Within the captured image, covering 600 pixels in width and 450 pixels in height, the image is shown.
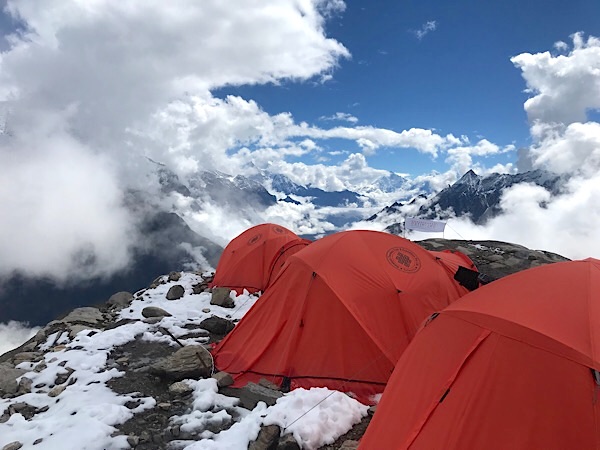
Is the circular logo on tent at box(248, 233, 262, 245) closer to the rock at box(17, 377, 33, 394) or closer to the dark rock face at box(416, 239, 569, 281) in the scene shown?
the dark rock face at box(416, 239, 569, 281)

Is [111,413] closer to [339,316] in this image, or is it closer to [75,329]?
[339,316]

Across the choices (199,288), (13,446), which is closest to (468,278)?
(13,446)

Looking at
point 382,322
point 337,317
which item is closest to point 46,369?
point 337,317

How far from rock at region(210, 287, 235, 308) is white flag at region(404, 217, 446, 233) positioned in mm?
11034

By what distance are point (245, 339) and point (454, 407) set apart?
22.7 ft

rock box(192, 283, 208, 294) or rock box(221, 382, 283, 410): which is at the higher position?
rock box(192, 283, 208, 294)

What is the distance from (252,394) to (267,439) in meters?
2.60

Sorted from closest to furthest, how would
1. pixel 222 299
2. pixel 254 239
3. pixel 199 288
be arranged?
pixel 222 299 < pixel 199 288 < pixel 254 239

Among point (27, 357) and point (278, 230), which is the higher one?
point (278, 230)

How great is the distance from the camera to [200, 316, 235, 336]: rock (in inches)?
568

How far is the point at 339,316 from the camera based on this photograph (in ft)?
32.1

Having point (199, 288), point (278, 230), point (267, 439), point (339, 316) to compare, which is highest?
point (278, 230)

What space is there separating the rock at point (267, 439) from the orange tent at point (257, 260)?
12.9 m

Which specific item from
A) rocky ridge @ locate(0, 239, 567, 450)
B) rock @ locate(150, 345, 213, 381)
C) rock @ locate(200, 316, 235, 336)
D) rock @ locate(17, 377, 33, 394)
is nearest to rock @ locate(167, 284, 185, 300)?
rocky ridge @ locate(0, 239, 567, 450)
